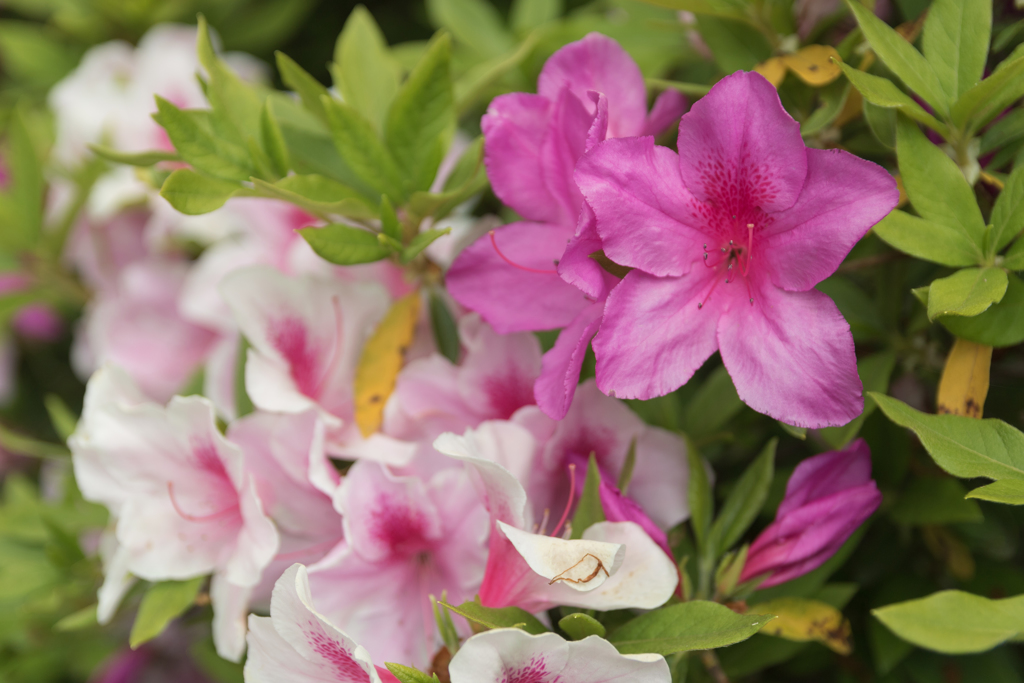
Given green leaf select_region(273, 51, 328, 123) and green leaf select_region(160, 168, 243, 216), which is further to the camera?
green leaf select_region(273, 51, 328, 123)

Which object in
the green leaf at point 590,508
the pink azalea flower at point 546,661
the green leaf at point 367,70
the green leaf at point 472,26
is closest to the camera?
the pink azalea flower at point 546,661

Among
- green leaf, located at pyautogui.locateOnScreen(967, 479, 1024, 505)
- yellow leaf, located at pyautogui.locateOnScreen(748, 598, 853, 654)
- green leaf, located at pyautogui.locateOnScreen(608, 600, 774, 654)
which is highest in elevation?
green leaf, located at pyautogui.locateOnScreen(967, 479, 1024, 505)

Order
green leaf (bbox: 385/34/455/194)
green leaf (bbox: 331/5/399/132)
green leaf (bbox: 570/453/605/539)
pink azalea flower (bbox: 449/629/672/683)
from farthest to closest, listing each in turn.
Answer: green leaf (bbox: 331/5/399/132)
green leaf (bbox: 385/34/455/194)
green leaf (bbox: 570/453/605/539)
pink azalea flower (bbox: 449/629/672/683)

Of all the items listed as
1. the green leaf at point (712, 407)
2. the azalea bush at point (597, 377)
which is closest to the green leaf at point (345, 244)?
the azalea bush at point (597, 377)

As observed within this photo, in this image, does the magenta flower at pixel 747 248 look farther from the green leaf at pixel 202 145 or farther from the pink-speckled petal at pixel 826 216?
the green leaf at pixel 202 145

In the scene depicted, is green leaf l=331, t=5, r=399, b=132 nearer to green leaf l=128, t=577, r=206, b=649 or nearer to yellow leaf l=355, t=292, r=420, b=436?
yellow leaf l=355, t=292, r=420, b=436

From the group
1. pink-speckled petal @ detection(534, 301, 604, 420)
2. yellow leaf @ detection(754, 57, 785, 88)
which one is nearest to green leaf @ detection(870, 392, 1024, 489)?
pink-speckled petal @ detection(534, 301, 604, 420)
